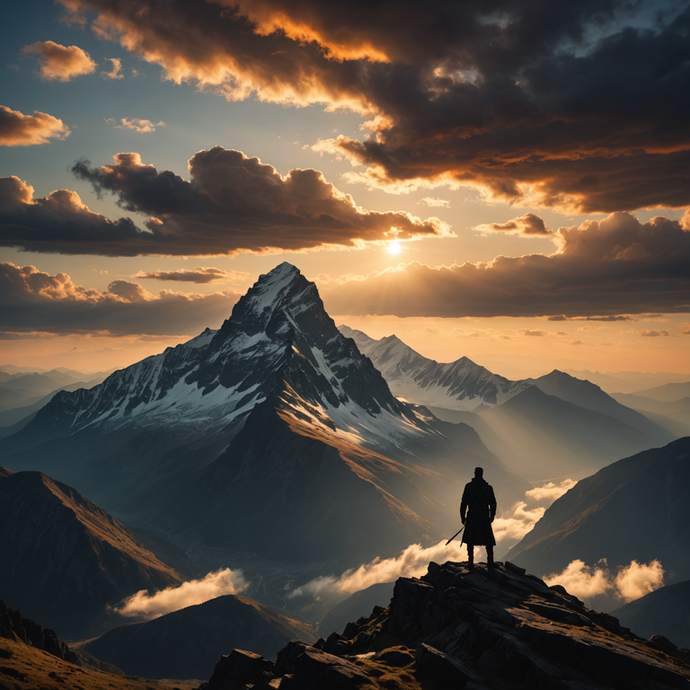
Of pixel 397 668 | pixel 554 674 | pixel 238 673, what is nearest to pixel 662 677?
pixel 554 674

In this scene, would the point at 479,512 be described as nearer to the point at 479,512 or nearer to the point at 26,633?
the point at 479,512

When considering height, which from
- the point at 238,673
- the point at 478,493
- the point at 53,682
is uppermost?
the point at 478,493

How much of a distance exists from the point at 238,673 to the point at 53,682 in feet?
98.7

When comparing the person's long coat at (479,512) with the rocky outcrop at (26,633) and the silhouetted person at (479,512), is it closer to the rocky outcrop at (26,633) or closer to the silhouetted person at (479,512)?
the silhouetted person at (479,512)

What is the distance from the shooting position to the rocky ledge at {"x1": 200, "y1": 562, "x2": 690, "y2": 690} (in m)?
41.7

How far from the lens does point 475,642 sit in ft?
160

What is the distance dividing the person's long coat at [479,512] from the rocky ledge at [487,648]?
5294 millimetres

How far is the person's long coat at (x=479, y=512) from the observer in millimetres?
55719

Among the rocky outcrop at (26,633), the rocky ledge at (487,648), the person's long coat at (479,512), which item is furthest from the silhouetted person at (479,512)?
the rocky outcrop at (26,633)

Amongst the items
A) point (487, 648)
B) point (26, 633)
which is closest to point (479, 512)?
point (487, 648)

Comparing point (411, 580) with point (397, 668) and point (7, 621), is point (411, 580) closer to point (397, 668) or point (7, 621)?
point (397, 668)

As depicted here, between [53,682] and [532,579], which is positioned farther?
[53,682]

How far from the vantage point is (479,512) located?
5609 centimetres

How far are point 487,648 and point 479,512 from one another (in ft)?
41.0
